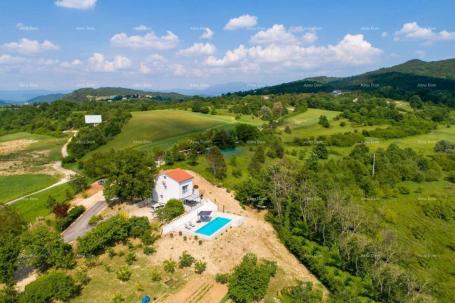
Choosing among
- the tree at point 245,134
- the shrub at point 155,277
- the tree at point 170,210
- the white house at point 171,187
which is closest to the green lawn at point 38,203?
the white house at point 171,187

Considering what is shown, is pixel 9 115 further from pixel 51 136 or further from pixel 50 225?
pixel 50 225

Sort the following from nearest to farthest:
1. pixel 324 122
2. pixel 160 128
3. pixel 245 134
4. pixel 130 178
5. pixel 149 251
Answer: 1. pixel 149 251
2. pixel 130 178
3. pixel 245 134
4. pixel 160 128
5. pixel 324 122

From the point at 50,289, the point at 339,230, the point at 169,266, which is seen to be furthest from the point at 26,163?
the point at 339,230

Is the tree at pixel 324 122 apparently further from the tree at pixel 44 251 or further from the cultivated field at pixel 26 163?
the tree at pixel 44 251

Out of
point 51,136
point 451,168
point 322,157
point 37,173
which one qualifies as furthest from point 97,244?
point 51,136

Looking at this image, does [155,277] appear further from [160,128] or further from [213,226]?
[160,128]

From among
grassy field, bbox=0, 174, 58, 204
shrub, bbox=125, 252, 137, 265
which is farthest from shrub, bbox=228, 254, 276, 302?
grassy field, bbox=0, 174, 58, 204
